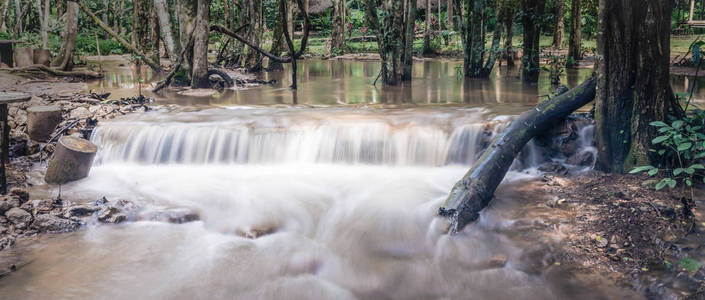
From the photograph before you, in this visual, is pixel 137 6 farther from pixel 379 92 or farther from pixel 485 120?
pixel 485 120

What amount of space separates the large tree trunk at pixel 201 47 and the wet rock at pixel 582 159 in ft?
28.7

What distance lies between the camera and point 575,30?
17500mm

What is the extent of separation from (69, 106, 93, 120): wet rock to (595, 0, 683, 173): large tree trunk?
310 inches

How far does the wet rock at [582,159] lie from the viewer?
6.62 metres

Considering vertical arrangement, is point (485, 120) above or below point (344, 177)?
above

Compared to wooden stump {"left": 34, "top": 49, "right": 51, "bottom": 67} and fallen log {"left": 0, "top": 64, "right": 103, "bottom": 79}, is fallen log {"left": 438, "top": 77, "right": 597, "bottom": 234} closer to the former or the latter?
fallen log {"left": 0, "top": 64, "right": 103, "bottom": 79}

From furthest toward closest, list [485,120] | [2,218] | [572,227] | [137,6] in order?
[137,6] → [485,120] → [2,218] → [572,227]

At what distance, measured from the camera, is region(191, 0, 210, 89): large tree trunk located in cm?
1192

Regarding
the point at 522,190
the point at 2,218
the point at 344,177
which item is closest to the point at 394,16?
the point at 344,177

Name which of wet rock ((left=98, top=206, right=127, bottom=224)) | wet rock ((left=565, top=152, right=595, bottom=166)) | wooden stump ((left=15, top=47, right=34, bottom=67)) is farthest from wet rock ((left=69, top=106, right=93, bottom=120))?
wooden stump ((left=15, top=47, right=34, bottom=67))

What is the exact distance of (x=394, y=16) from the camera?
42.5 feet

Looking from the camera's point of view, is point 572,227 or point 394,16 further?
point 394,16

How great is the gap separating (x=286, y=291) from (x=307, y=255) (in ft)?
2.28

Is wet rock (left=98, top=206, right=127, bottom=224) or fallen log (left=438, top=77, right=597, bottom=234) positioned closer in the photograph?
fallen log (left=438, top=77, right=597, bottom=234)
